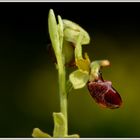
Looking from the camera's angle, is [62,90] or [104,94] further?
[104,94]

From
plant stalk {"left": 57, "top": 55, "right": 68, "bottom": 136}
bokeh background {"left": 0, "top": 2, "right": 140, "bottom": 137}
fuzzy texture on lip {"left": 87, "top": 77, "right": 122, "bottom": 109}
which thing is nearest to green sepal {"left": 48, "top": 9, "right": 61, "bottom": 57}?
plant stalk {"left": 57, "top": 55, "right": 68, "bottom": 136}

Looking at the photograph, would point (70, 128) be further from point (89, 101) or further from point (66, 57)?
point (66, 57)

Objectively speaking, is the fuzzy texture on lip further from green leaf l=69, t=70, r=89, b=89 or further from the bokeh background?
the bokeh background

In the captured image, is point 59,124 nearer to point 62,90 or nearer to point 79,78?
point 62,90

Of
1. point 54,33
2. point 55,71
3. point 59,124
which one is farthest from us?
point 55,71

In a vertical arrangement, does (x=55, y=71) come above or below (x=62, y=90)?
above

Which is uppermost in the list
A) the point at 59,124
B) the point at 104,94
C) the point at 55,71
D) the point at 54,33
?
the point at 55,71

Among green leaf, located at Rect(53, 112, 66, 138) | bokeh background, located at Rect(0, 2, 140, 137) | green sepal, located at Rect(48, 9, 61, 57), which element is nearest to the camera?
green leaf, located at Rect(53, 112, 66, 138)

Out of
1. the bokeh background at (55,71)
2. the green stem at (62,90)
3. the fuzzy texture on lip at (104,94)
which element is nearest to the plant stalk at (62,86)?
the green stem at (62,90)

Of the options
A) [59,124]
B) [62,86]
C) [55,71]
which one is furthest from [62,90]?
[55,71]
